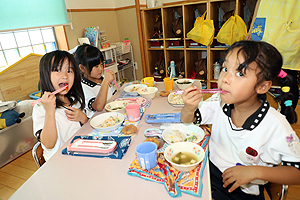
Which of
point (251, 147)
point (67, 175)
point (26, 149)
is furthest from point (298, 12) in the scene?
point (26, 149)

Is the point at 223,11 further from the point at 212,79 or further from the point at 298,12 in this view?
the point at 298,12

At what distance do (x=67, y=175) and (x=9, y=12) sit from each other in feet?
8.09

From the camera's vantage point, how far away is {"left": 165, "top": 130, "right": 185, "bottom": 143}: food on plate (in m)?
1.00

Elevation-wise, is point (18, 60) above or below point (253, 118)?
above

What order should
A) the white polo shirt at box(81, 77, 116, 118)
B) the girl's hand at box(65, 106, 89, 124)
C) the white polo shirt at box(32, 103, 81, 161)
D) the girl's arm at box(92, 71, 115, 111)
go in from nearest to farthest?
the white polo shirt at box(32, 103, 81, 161) < the girl's hand at box(65, 106, 89, 124) < the girl's arm at box(92, 71, 115, 111) < the white polo shirt at box(81, 77, 116, 118)

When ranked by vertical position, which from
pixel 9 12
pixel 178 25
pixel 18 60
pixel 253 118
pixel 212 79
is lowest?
pixel 212 79

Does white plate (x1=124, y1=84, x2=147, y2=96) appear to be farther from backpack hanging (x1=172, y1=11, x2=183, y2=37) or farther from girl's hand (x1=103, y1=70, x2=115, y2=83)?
backpack hanging (x1=172, y1=11, x2=183, y2=37)

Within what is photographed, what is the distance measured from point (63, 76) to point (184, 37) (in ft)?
7.89

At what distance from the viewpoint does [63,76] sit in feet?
4.16

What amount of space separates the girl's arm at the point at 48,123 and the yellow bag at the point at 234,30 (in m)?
2.35

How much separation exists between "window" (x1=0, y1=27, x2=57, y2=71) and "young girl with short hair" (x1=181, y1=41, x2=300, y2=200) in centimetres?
282

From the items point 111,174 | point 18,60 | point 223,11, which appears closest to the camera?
point 111,174

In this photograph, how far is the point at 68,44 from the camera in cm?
317

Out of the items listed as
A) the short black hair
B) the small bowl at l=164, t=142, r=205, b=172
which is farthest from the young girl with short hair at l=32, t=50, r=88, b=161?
the small bowl at l=164, t=142, r=205, b=172
